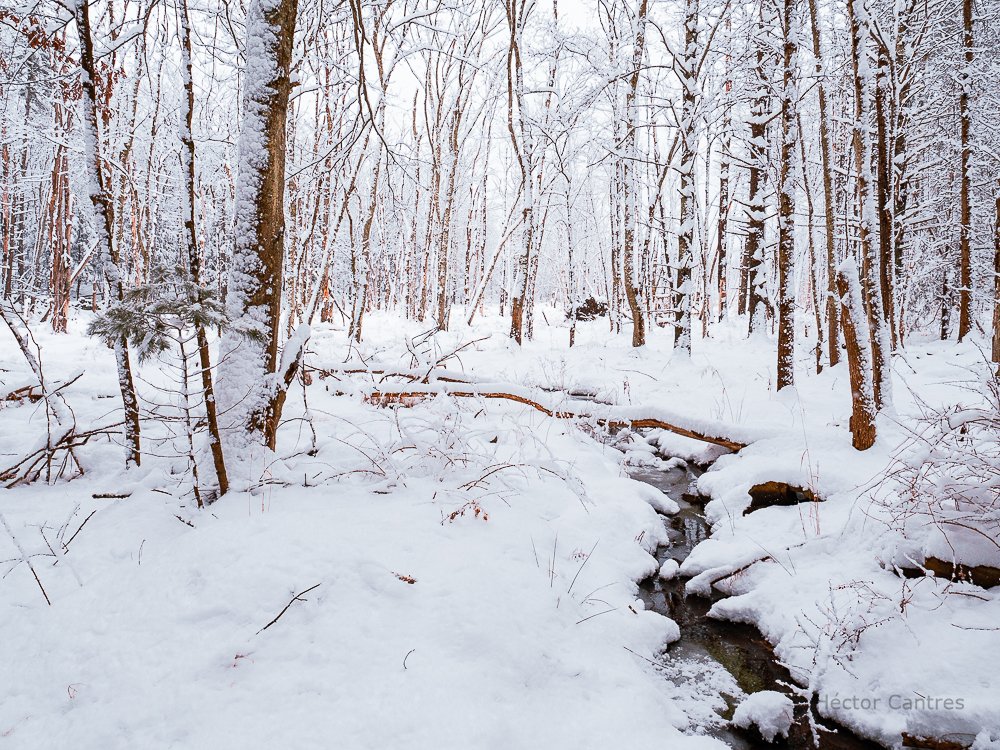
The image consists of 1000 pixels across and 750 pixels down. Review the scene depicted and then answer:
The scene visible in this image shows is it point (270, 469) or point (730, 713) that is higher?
point (270, 469)

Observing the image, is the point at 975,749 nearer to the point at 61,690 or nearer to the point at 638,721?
the point at 638,721

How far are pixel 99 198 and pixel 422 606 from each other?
11.8 feet

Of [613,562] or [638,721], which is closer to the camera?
[638,721]

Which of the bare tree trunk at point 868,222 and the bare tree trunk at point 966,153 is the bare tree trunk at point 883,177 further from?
the bare tree trunk at point 966,153

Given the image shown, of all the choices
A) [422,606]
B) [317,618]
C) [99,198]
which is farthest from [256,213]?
[422,606]

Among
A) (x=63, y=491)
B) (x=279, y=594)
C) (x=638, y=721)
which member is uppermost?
(x=63, y=491)

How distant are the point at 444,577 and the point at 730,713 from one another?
1.68 metres

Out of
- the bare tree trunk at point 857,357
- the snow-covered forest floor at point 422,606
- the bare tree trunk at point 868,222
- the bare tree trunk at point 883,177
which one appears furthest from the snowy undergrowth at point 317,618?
the bare tree trunk at point 883,177

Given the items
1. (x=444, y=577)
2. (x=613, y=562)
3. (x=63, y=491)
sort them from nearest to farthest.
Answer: (x=444, y=577), (x=63, y=491), (x=613, y=562)

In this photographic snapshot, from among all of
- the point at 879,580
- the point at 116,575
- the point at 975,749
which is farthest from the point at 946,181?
the point at 116,575

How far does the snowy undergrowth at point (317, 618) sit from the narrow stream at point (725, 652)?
17 centimetres

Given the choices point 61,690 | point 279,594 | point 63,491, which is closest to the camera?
point 61,690

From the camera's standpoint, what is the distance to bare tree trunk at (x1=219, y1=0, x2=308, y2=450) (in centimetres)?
333

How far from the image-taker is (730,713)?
2586 mm
